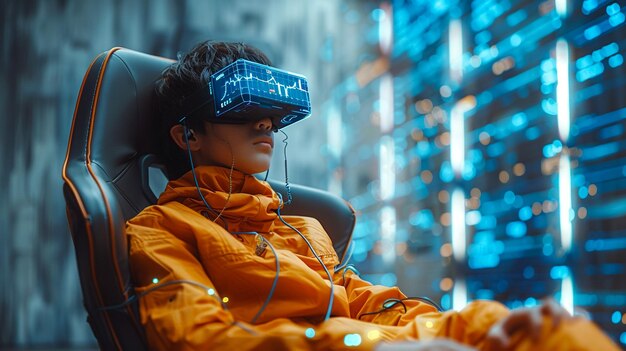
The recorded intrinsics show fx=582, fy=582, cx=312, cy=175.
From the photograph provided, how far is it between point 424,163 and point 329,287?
12.1 feet

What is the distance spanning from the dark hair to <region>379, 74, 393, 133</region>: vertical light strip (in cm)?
363

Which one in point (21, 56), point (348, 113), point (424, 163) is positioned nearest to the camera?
point (21, 56)

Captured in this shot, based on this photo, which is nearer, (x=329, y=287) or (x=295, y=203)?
(x=329, y=287)

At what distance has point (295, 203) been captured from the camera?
148 cm

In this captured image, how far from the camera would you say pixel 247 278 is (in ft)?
3.22

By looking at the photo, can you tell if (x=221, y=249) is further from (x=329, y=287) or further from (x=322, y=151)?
(x=322, y=151)

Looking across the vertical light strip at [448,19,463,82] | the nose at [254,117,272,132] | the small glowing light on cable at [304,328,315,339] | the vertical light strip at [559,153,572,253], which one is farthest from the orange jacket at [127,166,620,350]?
the vertical light strip at [448,19,463,82]

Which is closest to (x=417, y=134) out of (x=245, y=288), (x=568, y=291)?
Result: (x=568, y=291)

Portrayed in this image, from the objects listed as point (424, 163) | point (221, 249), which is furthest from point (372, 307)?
point (424, 163)

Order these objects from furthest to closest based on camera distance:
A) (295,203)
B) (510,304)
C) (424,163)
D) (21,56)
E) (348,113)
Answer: (348,113) < (424,163) < (21,56) < (510,304) < (295,203)

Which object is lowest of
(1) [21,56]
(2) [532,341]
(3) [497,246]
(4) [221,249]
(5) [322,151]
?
(2) [532,341]

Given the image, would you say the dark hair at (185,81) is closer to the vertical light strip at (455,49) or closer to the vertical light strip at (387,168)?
the vertical light strip at (455,49)

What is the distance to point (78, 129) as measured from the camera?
1.15 m

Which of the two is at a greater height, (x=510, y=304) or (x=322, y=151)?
(x=322, y=151)
